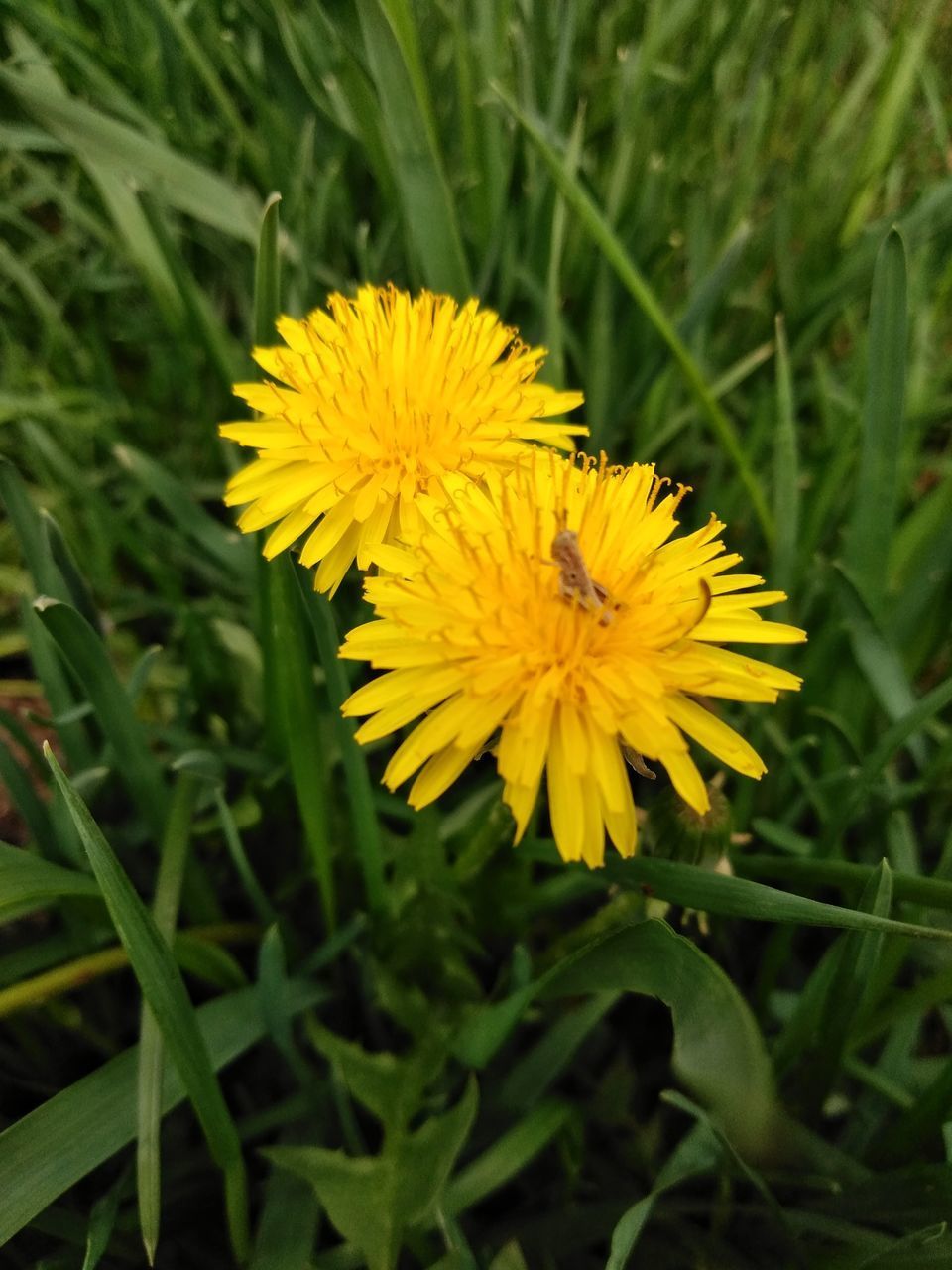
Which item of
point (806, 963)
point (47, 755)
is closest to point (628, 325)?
point (806, 963)

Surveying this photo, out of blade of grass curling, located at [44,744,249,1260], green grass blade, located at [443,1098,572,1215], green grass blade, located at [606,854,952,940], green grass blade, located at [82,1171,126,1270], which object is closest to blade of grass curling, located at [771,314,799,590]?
green grass blade, located at [606,854,952,940]

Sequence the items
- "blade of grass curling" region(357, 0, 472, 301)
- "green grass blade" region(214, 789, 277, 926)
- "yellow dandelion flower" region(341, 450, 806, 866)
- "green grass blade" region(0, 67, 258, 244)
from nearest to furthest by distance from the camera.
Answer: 1. "yellow dandelion flower" region(341, 450, 806, 866)
2. "green grass blade" region(214, 789, 277, 926)
3. "blade of grass curling" region(357, 0, 472, 301)
4. "green grass blade" region(0, 67, 258, 244)

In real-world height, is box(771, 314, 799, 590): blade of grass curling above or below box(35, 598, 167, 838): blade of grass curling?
above

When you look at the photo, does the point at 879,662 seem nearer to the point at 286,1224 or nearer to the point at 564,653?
the point at 564,653

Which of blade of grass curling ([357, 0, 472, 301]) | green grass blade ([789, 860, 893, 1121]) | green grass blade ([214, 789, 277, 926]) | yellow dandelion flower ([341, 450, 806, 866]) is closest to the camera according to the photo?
yellow dandelion flower ([341, 450, 806, 866])

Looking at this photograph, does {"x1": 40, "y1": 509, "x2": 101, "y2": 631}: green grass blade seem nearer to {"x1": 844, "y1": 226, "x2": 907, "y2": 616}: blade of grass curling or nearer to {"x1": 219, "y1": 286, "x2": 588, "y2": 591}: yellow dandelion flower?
{"x1": 219, "y1": 286, "x2": 588, "y2": 591}: yellow dandelion flower

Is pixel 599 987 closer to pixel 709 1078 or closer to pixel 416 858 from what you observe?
pixel 709 1078

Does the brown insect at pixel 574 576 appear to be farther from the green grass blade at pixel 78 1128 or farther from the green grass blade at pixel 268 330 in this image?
the green grass blade at pixel 78 1128
